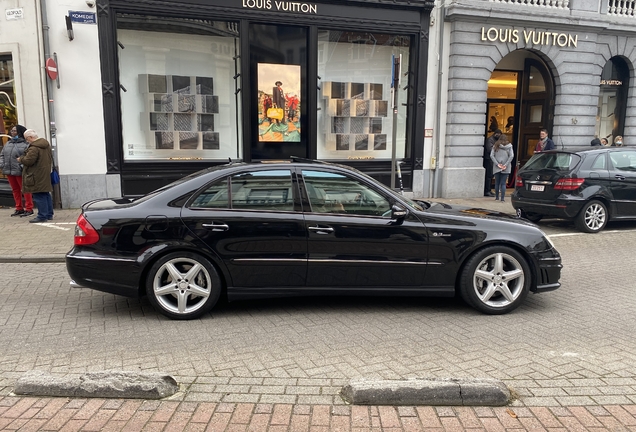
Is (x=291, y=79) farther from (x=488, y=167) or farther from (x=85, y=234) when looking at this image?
(x=85, y=234)

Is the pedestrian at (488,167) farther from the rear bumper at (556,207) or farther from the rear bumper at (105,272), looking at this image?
the rear bumper at (105,272)

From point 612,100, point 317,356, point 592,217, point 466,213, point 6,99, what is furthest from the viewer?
point 612,100

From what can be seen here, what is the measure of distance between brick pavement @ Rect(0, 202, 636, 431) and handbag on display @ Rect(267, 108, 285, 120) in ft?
25.3

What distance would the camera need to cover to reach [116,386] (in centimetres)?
335

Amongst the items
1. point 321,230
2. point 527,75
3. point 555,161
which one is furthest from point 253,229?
point 527,75

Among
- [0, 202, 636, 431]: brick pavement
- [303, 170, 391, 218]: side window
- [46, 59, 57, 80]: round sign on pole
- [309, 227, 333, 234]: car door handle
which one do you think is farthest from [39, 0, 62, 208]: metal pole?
[309, 227, 333, 234]: car door handle

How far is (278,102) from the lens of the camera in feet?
42.5

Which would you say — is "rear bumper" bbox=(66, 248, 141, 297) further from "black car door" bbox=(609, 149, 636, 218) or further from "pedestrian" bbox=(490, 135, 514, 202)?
"pedestrian" bbox=(490, 135, 514, 202)

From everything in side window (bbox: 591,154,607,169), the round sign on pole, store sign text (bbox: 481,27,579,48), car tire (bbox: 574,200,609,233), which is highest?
store sign text (bbox: 481,27,579,48)

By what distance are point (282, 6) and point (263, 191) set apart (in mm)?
8925

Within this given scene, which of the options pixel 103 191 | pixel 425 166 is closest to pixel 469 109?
pixel 425 166

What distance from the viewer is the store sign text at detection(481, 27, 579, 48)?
46.6 ft

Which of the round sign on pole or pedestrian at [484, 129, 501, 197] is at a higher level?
the round sign on pole

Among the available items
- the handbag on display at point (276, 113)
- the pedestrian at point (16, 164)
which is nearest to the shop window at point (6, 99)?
the pedestrian at point (16, 164)
